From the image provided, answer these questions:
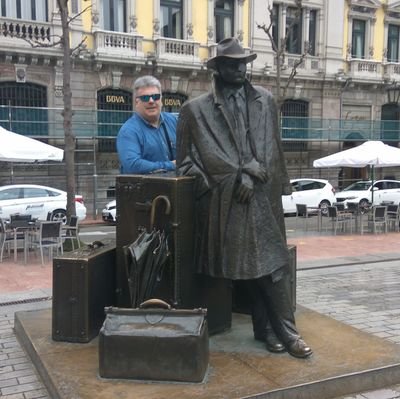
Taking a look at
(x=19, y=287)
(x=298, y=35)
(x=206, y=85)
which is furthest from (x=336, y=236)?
(x=298, y=35)

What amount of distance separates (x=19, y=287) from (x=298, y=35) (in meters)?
22.2

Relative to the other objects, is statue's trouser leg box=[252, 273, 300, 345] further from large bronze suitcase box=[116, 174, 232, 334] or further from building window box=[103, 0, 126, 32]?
building window box=[103, 0, 126, 32]

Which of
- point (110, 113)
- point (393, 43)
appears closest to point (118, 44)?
point (110, 113)

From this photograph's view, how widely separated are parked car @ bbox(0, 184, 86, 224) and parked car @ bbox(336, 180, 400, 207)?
33.2ft

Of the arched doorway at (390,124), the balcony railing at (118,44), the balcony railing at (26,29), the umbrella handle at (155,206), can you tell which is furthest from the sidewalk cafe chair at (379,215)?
the arched doorway at (390,124)

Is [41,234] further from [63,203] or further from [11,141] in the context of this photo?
[63,203]

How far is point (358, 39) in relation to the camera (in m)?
27.9

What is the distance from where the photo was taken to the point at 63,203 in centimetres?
1585

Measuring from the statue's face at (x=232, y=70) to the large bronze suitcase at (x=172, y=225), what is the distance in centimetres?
75

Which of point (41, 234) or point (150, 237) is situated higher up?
point (150, 237)

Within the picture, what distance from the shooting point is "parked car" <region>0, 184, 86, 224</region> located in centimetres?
1484

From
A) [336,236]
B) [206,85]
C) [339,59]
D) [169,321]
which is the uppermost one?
[339,59]

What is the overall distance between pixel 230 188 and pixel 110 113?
1806cm

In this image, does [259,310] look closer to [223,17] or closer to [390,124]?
[223,17]
